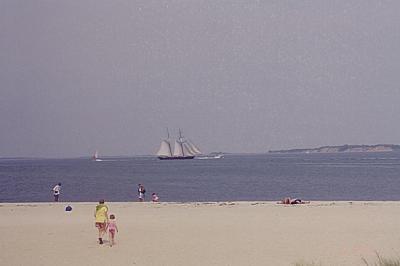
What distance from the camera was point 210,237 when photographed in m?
16.3

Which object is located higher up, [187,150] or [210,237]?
[187,150]

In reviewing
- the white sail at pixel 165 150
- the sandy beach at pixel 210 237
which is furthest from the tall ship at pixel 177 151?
the sandy beach at pixel 210 237

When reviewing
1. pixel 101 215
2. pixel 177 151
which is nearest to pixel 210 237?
pixel 101 215

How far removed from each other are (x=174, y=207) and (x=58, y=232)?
32.2 ft

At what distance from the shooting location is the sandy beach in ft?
42.7

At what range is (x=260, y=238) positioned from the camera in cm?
1592

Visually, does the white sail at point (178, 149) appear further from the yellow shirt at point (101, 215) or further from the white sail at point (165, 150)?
the yellow shirt at point (101, 215)

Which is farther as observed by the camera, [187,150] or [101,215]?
[187,150]

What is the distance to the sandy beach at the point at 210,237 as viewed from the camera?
512 inches

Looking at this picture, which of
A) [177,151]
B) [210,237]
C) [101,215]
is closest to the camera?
[101,215]

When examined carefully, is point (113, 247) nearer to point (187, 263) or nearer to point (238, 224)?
point (187, 263)

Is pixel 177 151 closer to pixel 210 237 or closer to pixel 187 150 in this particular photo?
pixel 187 150

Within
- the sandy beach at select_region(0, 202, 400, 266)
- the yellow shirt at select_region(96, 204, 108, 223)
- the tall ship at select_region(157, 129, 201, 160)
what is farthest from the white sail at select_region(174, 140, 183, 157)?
the yellow shirt at select_region(96, 204, 108, 223)

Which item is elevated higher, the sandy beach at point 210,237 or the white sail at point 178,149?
the white sail at point 178,149
